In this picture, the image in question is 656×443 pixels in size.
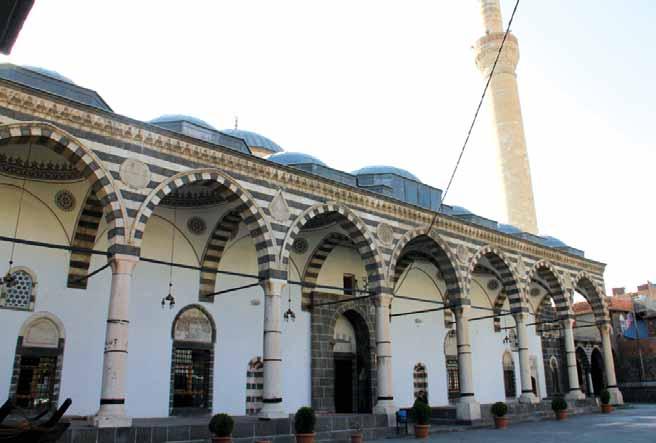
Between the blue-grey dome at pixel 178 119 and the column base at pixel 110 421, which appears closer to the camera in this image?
the column base at pixel 110 421

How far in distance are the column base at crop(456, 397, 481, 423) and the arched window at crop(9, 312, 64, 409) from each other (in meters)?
9.90

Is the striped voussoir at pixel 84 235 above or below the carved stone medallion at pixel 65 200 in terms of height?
below

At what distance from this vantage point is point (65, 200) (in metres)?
12.1

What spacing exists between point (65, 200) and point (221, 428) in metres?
6.09

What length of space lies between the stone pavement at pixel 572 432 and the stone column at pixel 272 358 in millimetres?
2673

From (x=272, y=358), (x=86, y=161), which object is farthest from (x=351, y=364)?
(x=86, y=161)

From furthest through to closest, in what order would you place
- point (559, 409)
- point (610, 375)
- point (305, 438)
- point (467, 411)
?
1. point (610, 375)
2. point (559, 409)
3. point (467, 411)
4. point (305, 438)

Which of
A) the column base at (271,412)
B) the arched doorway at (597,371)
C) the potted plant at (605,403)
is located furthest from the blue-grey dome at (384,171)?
the arched doorway at (597,371)

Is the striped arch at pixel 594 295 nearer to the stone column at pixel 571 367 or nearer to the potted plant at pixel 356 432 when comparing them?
the stone column at pixel 571 367

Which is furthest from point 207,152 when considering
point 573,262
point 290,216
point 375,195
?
point 573,262

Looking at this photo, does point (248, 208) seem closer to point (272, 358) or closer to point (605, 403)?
point (272, 358)

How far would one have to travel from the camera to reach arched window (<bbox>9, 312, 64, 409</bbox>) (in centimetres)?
1101

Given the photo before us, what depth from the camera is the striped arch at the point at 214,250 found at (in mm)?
13984

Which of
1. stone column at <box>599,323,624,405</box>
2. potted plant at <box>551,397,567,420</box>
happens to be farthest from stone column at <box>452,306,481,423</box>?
stone column at <box>599,323,624,405</box>
